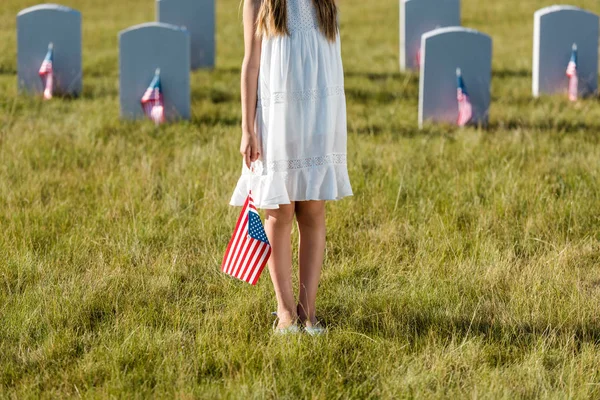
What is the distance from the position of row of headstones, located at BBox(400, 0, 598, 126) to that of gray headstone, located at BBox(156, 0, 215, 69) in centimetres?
227

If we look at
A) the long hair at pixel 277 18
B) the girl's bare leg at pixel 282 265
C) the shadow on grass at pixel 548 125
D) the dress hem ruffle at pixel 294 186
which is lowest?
the girl's bare leg at pixel 282 265

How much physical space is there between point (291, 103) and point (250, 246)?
0.58 metres

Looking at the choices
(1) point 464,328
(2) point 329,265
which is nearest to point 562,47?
(2) point 329,265

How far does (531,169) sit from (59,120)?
392 centimetres

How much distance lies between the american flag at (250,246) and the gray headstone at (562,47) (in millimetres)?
5547

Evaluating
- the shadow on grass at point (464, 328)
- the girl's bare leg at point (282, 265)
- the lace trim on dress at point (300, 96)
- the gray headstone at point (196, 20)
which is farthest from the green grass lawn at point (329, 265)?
the gray headstone at point (196, 20)

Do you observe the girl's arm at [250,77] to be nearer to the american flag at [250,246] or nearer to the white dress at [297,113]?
the white dress at [297,113]

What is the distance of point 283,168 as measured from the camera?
325cm

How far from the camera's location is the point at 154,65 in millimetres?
7258

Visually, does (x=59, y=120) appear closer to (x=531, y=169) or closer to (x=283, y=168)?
(x=531, y=169)

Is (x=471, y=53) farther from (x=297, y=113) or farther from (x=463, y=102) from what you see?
(x=297, y=113)

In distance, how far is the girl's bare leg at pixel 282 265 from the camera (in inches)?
134

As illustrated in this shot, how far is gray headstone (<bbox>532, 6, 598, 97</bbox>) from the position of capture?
317 inches

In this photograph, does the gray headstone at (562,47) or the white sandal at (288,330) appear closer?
the white sandal at (288,330)
